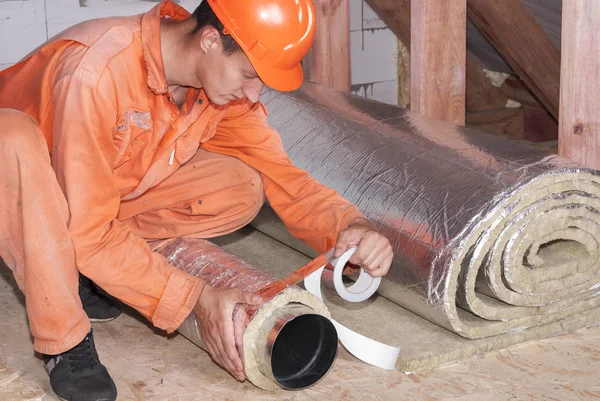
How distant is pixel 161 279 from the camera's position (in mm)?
2068

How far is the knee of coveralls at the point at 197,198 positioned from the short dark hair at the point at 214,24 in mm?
597

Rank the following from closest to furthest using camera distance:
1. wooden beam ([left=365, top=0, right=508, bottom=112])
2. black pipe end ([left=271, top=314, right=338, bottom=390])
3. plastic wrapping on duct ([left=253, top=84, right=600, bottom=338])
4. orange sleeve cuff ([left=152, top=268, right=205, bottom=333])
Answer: orange sleeve cuff ([left=152, top=268, right=205, bottom=333]), black pipe end ([left=271, top=314, right=338, bottom=390]), plastic wrapping on duct ([left=253, top=84, right=600, bottom=338]), wooden beam ([left=365, top=0, right=508, bottom=112])

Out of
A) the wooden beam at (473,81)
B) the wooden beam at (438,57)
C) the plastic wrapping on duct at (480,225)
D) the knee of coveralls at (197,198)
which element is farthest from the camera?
the wooden beam at (473,81)

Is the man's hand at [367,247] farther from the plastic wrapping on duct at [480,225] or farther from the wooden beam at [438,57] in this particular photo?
the wooden beam at [438,57]

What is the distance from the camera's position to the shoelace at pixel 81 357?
2164 mm

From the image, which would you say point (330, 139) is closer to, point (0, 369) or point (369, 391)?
point (369, 391)

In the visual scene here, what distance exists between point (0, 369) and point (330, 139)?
1.30 meters

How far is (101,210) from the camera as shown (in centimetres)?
199

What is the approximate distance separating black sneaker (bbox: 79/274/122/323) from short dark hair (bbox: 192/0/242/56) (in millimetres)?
980

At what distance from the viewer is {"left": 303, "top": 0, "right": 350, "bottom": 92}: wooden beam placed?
3863mm

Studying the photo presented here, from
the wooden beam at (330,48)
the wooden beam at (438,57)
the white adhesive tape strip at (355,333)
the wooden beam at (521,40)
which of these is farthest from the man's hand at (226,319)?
the wooden beam at (521,40)

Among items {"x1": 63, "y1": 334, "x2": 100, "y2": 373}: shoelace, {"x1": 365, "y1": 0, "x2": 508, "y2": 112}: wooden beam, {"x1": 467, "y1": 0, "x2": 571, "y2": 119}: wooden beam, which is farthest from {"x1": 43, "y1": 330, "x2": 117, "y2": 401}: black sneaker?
{"x1": 365, "y1": 0, "x2": 508, "y2": 112}: wooden beam

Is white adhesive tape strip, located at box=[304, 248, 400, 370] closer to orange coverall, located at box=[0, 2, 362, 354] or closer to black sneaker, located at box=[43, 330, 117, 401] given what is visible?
orange coverall, located at box=[0, 2, 362, 354]

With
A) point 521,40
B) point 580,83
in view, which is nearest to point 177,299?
point 580,83
